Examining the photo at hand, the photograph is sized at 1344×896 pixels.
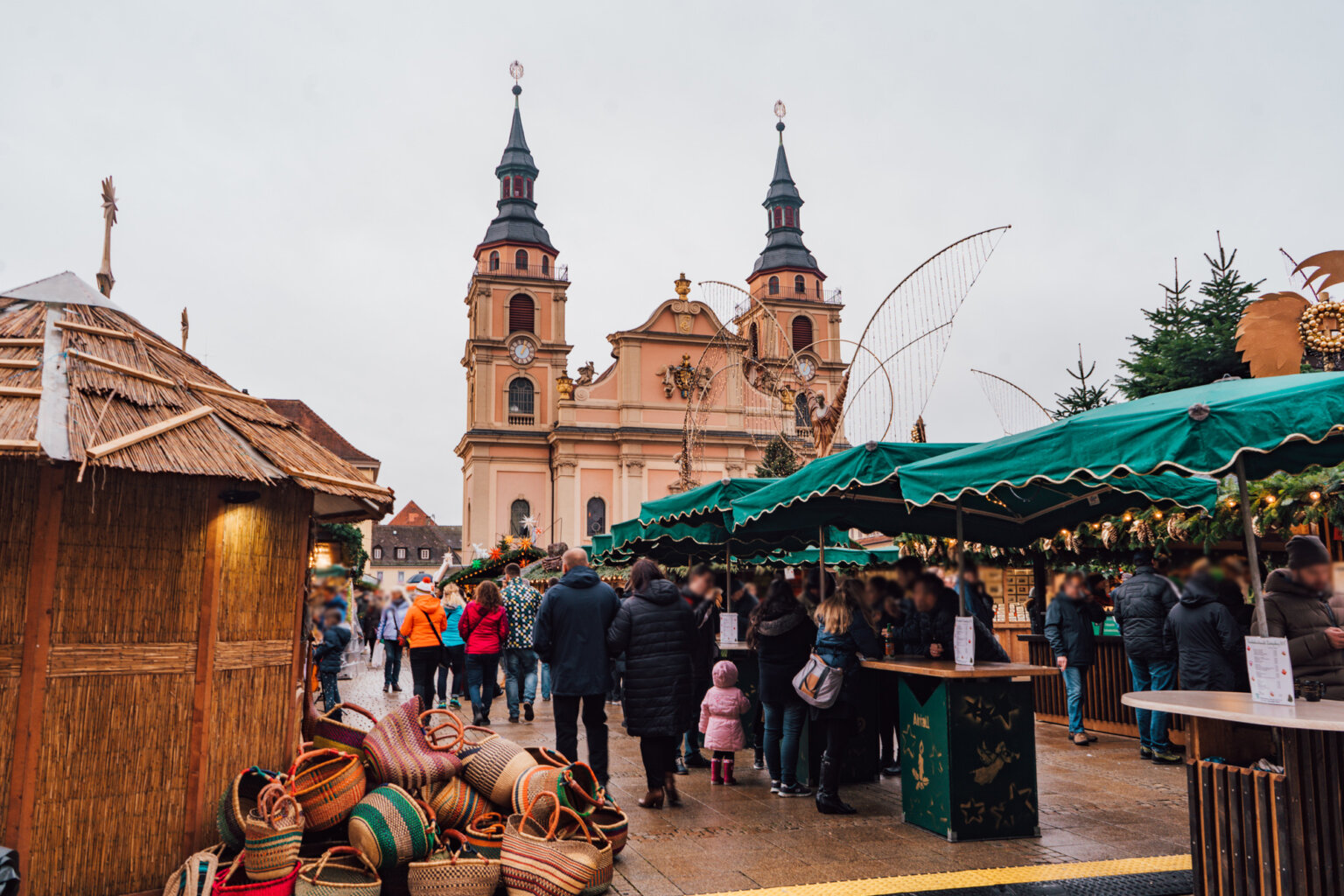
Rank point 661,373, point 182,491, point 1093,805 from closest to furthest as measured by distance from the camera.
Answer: point 182,491
point 1093,805
point 661,373

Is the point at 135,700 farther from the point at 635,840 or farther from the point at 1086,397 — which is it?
the point at 1086,397

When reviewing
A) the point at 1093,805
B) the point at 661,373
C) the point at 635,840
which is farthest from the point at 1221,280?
the point at 661,373

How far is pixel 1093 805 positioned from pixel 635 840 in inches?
130

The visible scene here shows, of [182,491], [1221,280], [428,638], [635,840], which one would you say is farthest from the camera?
[1221,280]

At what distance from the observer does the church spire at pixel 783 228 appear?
57375 mm

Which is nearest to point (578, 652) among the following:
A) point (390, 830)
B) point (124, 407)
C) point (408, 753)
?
point (408, 753)

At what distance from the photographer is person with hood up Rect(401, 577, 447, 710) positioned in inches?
456

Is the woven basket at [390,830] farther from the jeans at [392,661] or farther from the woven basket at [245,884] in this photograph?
the jeans at [392,661]

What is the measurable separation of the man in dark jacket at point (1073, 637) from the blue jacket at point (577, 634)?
5077 mm

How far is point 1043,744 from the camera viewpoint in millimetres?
9891

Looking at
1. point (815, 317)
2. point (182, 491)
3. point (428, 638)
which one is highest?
point (815, 317)

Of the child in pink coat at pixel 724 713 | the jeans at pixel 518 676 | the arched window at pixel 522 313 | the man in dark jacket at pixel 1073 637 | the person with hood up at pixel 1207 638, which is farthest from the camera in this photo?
the arched window at pixel 522 313

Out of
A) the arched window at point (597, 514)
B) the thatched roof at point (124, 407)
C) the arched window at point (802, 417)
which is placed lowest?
the thatched roof at point (124, 407)

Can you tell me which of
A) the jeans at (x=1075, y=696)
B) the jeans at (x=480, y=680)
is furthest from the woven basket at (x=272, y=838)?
the jeans at (x=1075, y=696)
